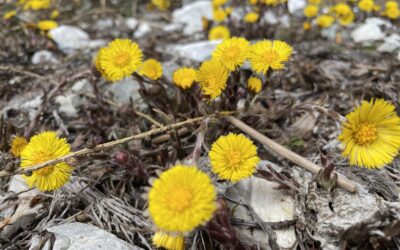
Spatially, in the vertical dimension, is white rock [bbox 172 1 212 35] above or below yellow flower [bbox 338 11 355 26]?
below

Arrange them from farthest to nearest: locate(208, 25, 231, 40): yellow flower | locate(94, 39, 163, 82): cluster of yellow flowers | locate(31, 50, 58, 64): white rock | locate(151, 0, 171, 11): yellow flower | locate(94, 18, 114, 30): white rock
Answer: locate(151, 0, 171, 11): yellow flower
locate(94, 18, 114, 30): white rock
locate(208, 25, 231, 40): yellow flower
locate(31, 50, 58, 64): white rock
locate(94, 39, 163, 82): cluster of yellow flowers

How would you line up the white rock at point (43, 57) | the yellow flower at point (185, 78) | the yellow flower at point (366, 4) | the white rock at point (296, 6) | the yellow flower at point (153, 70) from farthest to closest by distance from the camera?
the white rock at point (296, 6) → the yellow flower at point (366, 4) → the white rock at point (43, 57) → the yellow flower at point (153, 70) → the yellow flower at point (185, 78)

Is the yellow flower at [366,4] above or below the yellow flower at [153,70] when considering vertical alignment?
above

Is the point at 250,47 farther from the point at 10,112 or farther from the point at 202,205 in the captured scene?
the point at 10,112

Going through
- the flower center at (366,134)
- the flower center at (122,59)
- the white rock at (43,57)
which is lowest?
the white rock at (43,57)

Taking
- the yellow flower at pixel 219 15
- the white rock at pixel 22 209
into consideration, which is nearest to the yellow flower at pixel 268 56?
the white rock at pixel 22 209

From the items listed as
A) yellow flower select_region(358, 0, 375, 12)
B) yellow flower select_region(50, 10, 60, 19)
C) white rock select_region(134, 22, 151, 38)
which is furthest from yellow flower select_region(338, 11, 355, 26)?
yellow flower select_region(50, 10, 60, 19)

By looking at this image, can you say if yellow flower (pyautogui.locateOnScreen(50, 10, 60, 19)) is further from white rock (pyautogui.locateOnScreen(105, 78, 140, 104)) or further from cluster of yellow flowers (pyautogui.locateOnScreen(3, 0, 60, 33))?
white rock (pyautogui.locateOnScreen(105, 78, 140, 104))

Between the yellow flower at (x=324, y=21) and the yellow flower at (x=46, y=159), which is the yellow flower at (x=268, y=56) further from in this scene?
the yellow flower at (x=324, y=21)
